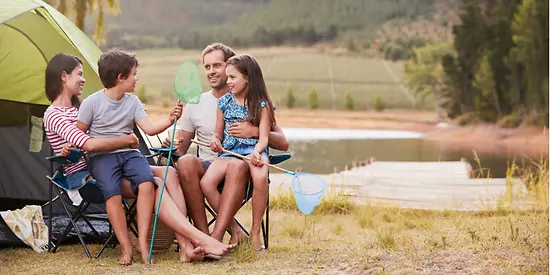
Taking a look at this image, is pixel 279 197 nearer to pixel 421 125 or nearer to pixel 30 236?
pixel 30 236

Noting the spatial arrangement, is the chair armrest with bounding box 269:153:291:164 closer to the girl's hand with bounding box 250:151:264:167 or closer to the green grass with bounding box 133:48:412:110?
the girl's hand with bounding box 250:151:264:167

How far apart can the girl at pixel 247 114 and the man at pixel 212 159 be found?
0.04m

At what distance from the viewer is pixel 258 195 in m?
3.44

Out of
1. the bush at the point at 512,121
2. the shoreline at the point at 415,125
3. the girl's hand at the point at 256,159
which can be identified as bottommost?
the shoreline at the point at 415,125

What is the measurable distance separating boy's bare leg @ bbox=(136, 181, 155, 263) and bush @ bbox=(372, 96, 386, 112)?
21088 millimetres

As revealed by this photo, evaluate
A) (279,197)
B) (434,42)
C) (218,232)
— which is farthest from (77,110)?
(434,42)

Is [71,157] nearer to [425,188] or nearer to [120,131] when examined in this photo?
[120,131]

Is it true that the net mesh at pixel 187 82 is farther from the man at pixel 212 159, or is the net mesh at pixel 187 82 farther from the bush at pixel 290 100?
the bush at pixel 290 100

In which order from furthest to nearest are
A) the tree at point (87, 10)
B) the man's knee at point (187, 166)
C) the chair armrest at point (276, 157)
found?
1. the tree at point (87, 10)
2. the chair armrest at point (276, 157)
3. the man's knee at point (187, 166)

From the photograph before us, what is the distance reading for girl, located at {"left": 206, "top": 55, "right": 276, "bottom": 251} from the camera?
11.4 ft

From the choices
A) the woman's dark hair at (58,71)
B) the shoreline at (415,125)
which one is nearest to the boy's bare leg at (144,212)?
the woman's dark hair at (58,71)

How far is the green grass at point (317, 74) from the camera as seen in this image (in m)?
24.2

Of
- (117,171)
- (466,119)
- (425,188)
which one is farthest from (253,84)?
(466,119)

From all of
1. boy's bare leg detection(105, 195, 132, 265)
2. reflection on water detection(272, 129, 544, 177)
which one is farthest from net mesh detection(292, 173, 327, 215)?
reflection on water detection(272, 129, 544, 177)
